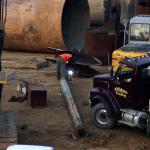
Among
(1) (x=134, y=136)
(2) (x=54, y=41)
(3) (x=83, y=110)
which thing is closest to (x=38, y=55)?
(2) (x=54, y=41)

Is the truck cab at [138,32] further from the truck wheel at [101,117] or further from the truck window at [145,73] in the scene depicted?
the truck window at [145,73]

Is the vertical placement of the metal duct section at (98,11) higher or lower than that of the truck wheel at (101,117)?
higher

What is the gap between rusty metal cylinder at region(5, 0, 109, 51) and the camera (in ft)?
90.7

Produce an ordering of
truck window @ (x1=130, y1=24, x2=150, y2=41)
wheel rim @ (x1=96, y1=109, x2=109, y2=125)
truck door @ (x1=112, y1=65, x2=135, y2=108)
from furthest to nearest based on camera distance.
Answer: truck window @ (x1=130, y1=24, x2=150, y2=41), wheel rim @ (x1=96, y1=109, x2=109, y2=125), truck door @ (x1=112, y1=65, x2=135, y2=108)

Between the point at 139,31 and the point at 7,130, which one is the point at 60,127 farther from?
the point at 139,31

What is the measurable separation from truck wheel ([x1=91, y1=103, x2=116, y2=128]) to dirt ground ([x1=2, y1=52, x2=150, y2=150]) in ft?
0.49

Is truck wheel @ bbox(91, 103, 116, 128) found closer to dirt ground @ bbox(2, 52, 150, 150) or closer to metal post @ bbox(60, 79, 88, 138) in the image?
dirt ground @ bbox(2, 52, 150, 150)

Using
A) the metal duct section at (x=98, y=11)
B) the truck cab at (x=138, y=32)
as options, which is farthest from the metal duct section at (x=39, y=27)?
the truck cab at (x=138, y=32)

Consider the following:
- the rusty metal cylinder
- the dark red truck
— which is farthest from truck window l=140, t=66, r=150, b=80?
the rusty metal cylinder

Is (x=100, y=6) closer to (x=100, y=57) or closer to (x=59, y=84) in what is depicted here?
(x=100, y=57)

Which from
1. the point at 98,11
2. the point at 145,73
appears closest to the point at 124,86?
the point at 145,73

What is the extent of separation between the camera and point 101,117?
13.5m

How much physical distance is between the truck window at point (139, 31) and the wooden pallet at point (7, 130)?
9558 millimetres

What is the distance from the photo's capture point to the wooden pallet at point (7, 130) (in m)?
10.4
